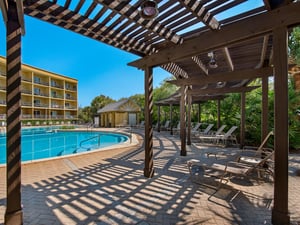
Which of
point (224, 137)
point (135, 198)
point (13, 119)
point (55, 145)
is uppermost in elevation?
point (13, 119)

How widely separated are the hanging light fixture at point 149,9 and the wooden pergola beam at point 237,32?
4.15ft

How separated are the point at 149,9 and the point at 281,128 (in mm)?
2358

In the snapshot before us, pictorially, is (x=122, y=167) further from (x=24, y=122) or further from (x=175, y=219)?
(x=24, y=122)

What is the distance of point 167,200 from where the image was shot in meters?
3.04

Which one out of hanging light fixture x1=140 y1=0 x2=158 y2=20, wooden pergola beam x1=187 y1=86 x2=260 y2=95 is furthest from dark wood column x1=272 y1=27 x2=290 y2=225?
wooden pergola beam x1=187 y1=86 x2=260 y2=95

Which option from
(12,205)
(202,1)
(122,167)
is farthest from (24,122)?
(202,1)

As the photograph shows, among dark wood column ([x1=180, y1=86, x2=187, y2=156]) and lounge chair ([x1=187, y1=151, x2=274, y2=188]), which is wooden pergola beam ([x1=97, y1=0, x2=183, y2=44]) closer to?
lounge chair ([x1=187, y1=151, x2=274, y2=188])

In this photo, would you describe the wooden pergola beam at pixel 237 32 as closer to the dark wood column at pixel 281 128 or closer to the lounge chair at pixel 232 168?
the dark wood column at pixel 281 128

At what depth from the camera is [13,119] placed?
2246 millimetres

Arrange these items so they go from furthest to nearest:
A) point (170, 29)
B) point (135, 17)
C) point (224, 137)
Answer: point (224, 137)
point (170, 29)
point (135, 17)

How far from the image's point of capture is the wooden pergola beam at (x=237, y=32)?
7.42 feet

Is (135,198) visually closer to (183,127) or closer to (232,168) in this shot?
(232,168)

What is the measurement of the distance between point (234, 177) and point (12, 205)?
436 centimetres

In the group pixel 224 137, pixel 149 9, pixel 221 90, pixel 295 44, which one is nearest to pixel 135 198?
pixel 149 9
